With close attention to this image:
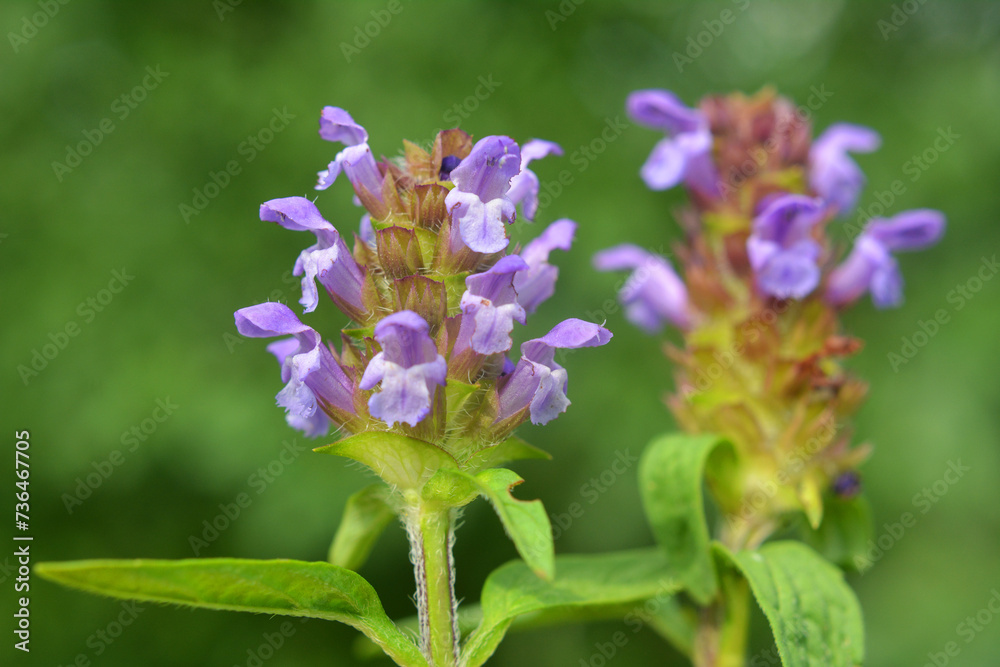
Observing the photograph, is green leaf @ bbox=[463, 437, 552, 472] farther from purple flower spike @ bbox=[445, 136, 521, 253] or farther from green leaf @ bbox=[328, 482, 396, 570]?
purple flower spike @ bbox=[445, 136, 521, 253]

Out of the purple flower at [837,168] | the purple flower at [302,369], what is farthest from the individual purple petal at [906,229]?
the purple flower at [302,369]

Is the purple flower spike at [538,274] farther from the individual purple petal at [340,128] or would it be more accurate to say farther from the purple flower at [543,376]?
the individual purple petal at [340,128]

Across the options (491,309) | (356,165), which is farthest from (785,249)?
(356,165)

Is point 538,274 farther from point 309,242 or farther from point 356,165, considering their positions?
point 309,242

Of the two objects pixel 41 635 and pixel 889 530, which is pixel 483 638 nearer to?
pixel 889 530

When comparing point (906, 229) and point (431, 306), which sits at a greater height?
point (906, 229)

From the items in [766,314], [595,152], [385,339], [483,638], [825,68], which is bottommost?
[483,638]

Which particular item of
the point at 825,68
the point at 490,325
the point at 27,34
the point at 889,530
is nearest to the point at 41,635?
the point at 27,34

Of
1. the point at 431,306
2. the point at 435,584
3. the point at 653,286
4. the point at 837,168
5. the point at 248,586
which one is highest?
the point at 837,168
